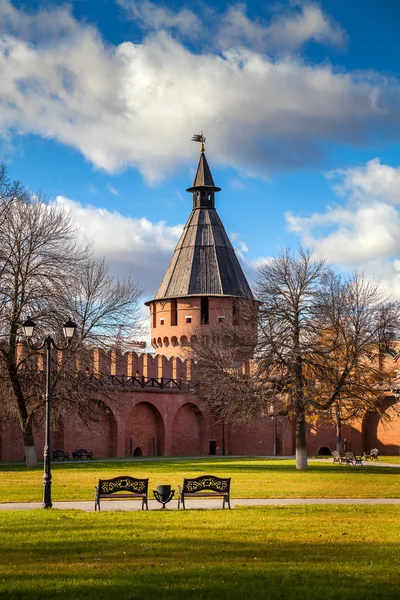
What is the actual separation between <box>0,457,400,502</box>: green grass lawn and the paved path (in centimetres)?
69

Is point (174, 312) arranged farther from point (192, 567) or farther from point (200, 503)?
point (192, 567)

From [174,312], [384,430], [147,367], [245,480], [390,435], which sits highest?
[174,312]

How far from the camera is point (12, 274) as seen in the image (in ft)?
95.2

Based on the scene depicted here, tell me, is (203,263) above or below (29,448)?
above

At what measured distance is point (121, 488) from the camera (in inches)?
597

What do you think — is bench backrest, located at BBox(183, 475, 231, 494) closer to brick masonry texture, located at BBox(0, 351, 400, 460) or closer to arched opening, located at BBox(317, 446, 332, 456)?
brick masonry texture, located at BBox(0, 351, 400, 460)

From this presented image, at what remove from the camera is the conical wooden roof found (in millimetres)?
50688

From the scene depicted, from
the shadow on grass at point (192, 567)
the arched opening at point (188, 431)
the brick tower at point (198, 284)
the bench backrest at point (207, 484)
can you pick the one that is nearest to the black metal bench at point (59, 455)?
the arched opening at point (188, 431)

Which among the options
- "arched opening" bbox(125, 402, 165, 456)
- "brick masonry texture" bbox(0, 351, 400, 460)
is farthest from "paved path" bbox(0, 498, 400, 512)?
"arched opening" bbox(125, 402, 165, 456)

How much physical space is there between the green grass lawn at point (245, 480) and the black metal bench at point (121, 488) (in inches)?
86.3

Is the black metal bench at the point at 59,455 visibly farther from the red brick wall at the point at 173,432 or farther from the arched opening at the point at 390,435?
the arched opening at the point at 390,435

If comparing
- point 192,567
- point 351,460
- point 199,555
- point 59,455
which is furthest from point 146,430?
point 192,567

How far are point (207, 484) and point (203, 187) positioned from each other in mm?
40963

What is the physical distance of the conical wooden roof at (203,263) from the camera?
50.7 m
